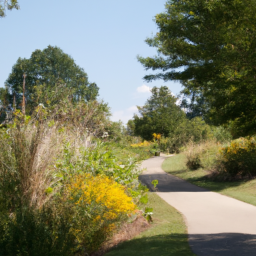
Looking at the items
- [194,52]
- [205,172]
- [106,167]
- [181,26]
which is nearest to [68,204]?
[106,167]

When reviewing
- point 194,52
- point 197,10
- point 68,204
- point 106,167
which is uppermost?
point 197,10

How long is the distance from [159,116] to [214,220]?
34.3 metres

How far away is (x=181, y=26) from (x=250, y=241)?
8069 mm

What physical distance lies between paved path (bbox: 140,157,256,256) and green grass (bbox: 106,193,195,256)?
0.20 m

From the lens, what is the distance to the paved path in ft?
20.1

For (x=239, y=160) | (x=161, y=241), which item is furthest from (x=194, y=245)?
(x=239, y=160)

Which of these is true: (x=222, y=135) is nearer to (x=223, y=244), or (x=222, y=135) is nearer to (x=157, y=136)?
(x=157, y=136)

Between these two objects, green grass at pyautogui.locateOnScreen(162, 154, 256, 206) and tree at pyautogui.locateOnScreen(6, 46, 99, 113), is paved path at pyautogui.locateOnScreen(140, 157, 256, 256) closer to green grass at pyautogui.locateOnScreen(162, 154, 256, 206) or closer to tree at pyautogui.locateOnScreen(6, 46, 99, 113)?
green grass at pyautogui.locateOnScreen(162, 154, 256, 206)

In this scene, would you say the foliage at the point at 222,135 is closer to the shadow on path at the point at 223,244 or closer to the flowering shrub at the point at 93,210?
the shadow on path at the point at 223,244

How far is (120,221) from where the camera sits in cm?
736

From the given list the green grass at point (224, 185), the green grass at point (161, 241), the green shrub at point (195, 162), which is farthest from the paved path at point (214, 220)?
the green shrub at point (195, 162)

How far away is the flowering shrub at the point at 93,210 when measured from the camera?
647 cm

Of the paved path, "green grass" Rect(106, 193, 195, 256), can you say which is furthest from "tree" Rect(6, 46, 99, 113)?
"green grass" Rect(106, 193, 195, 256)

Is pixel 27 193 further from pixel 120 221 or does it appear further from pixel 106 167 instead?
pixel 106 167
